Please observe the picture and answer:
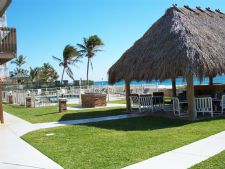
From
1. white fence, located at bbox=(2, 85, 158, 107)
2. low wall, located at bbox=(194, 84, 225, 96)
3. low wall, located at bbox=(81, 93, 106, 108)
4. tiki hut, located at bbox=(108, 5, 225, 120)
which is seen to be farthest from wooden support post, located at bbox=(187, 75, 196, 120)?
white fence, located at bbox=(2, 85, 158, 107)

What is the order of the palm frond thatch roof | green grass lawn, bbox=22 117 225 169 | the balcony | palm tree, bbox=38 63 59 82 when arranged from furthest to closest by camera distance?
palm tree, bbox=38 63 59 82
the balcony
the palm frond thatch roof
green grass lawn, bbox=22 117 225 169

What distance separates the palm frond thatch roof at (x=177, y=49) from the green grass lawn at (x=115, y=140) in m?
2.03

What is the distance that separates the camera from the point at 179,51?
522 inches

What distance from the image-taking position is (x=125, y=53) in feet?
55.7

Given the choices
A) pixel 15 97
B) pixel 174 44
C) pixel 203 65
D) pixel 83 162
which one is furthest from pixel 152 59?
pixel 15 97

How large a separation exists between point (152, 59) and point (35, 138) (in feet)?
20.2

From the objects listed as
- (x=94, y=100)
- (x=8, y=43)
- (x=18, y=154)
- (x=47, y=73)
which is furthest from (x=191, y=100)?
(x=47, y=73)

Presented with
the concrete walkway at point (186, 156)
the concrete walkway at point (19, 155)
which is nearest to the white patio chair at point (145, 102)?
the concrete walkway at point (19, 155)

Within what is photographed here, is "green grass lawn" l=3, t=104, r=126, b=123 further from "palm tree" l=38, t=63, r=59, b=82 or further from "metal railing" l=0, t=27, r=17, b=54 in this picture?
"palm tree" l=38, t=63, r=59, b=82

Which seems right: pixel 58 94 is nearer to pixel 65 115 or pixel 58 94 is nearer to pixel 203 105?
pixel 65 115

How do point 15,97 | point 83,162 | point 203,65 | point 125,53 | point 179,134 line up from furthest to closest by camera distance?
point 15,97
point 125,53
point 203,65
point 179,134
point 83,162

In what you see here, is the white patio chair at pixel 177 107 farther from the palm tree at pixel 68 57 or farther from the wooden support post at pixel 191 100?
the palm tree at pixel 68 57

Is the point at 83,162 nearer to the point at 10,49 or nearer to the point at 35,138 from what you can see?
A: the point at 35,138

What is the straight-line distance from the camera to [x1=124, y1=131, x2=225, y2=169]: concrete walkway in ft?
22.1
